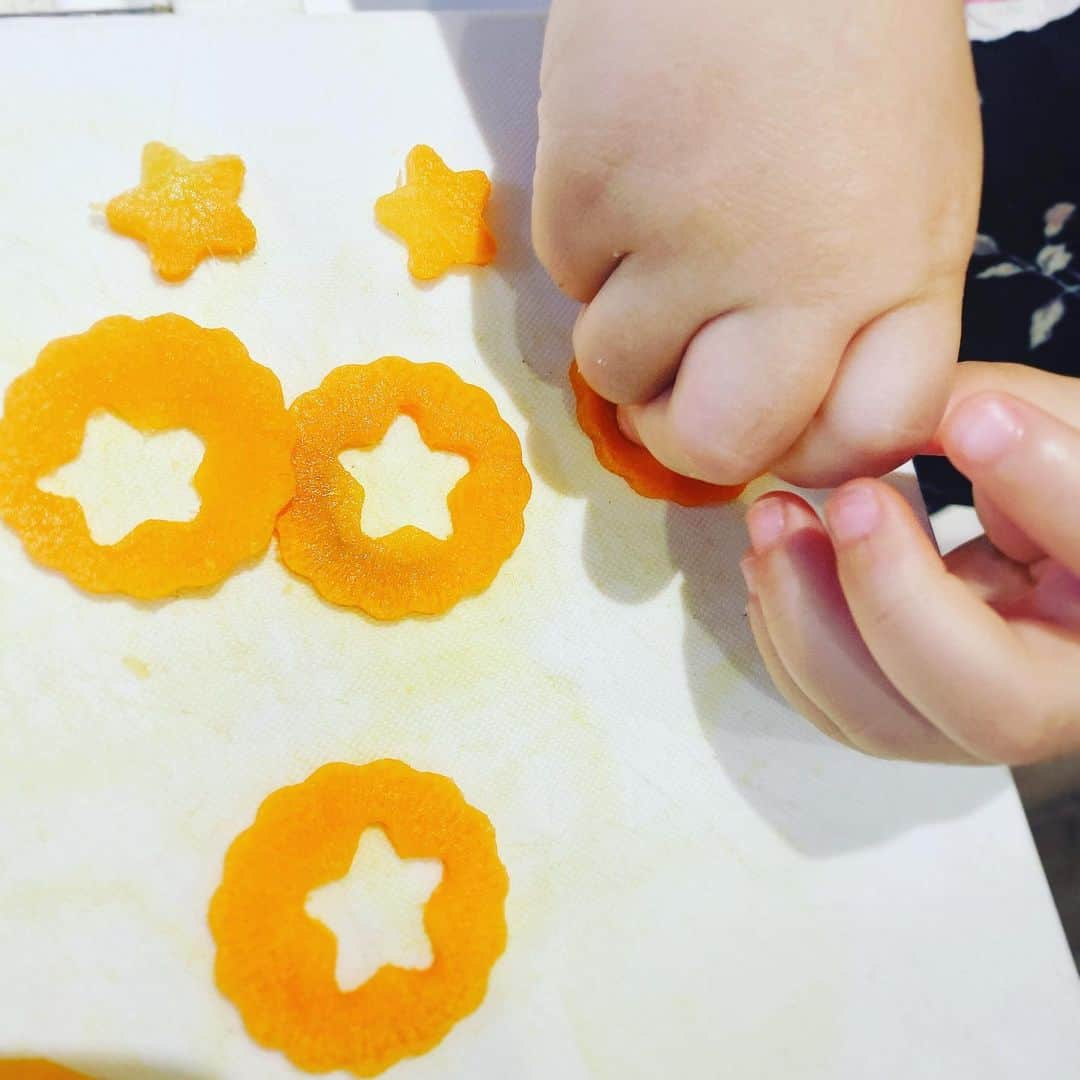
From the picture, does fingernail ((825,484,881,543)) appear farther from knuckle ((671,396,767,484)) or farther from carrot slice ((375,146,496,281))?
carrot slice ((375,146,496,281))

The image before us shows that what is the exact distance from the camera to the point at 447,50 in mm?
803

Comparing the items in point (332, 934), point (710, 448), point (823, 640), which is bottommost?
point (332, 934)

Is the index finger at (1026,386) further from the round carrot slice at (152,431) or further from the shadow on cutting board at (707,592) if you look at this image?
the round carrot slice at (152,431)

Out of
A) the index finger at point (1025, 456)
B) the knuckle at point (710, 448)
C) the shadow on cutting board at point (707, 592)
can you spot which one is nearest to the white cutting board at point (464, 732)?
the shadow on cutting board at point (707, 592)

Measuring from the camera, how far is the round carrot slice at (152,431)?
648 mm

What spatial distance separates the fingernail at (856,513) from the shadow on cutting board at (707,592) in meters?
0.17

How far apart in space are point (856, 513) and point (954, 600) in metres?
0.07

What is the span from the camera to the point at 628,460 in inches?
28.7

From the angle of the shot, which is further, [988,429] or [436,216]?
[436,216]

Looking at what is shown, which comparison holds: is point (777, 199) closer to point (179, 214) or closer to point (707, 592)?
point (707, 592)

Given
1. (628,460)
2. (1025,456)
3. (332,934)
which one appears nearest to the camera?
(1025,456)

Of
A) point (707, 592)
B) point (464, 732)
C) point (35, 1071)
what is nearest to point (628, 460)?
point (707, 592)

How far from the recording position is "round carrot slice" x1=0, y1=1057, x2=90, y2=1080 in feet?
1.89

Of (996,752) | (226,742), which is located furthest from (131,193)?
(996,752)
